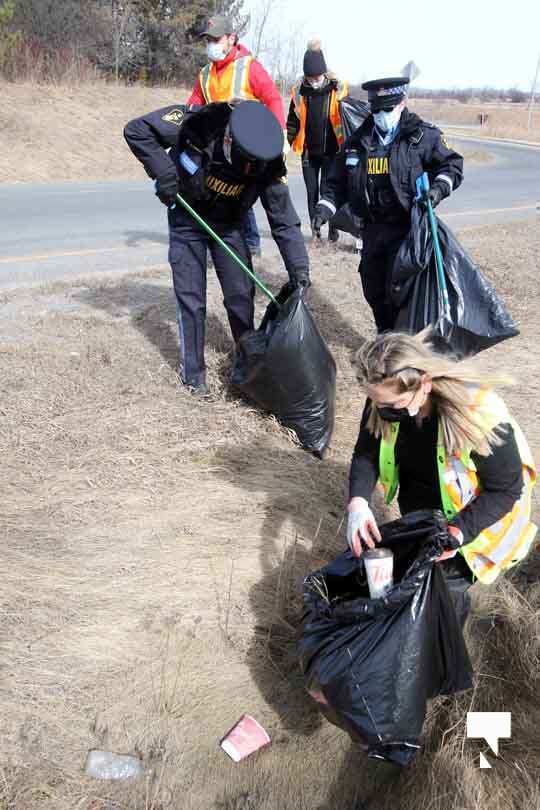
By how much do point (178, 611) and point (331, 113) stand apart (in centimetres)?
585

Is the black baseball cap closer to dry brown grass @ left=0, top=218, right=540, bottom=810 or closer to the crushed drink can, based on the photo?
dry brown grass @ left=0, top=218, right=540, bottom=810

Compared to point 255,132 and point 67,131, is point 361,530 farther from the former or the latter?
point 67,131

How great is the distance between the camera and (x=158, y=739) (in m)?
2.36

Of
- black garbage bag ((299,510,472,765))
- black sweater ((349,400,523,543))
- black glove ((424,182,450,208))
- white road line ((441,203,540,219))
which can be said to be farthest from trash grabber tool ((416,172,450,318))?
white road line ((441,203,540,219))

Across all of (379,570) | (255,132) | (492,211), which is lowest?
(492,211)

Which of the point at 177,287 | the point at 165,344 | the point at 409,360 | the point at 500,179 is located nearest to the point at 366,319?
the point at 165,344

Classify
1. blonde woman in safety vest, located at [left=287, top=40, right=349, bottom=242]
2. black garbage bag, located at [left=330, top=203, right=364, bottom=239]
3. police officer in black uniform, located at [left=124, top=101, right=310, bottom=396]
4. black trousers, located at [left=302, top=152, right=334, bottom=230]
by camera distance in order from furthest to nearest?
1. black trousers, located at [left=302, top=152, right=334, bottom=230]
2. blonde woman in safety vest, located at [left=287, top=40, right=349, bottom=242]
3. black garbage bag, located at [left=330, top=203, right=364, bottom=239]
4. police officer in black uniform, located at [left=124, top=101, right=310, bottom=396]

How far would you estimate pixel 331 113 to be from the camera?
7.38 meters

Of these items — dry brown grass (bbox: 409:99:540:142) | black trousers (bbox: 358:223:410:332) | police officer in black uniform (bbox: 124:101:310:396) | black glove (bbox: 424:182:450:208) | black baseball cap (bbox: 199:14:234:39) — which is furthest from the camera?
dry brown grass (bbox: 409:99:540:142)

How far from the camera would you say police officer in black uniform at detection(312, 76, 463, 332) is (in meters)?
3.93

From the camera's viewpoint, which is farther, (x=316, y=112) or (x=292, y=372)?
(x=316, y=112)

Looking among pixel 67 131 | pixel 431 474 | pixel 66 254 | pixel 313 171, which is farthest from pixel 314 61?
pixel 67 131

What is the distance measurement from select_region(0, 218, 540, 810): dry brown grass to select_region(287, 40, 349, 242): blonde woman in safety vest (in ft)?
13.1

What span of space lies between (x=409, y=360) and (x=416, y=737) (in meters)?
1.01
